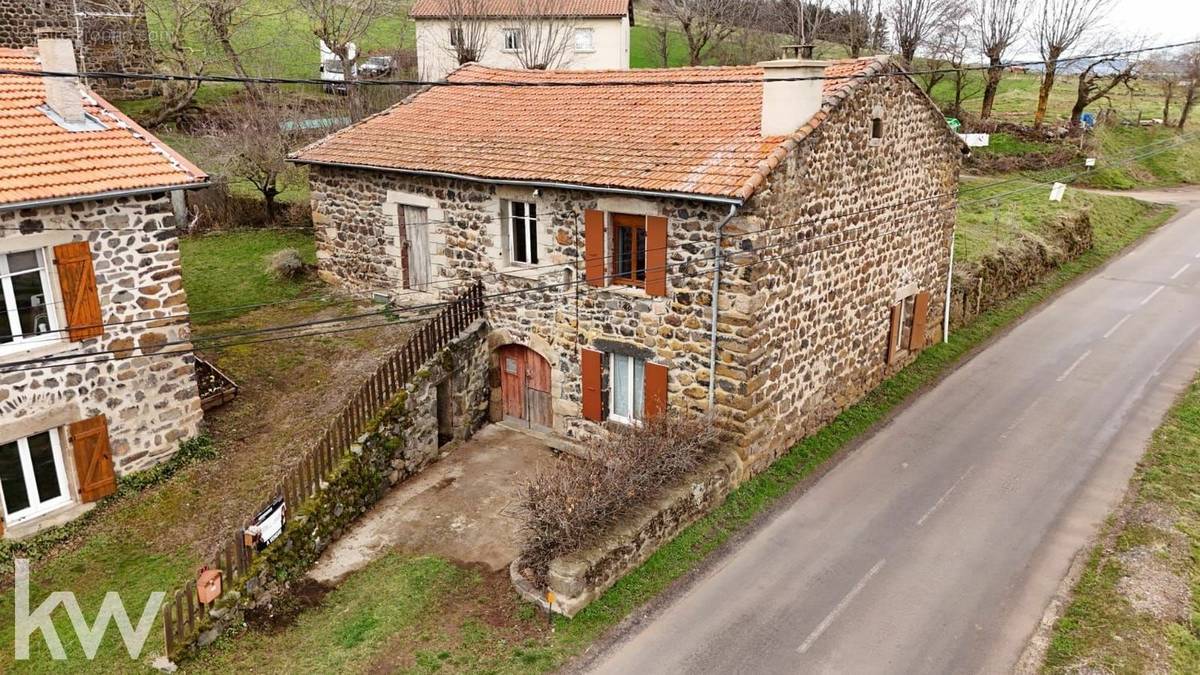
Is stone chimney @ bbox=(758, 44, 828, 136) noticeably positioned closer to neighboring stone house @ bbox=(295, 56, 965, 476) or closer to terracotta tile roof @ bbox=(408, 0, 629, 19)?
neighboring stone house @ bbox=(295, 56, 965, 476)

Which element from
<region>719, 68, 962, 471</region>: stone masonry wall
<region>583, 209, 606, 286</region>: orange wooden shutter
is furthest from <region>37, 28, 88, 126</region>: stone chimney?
<region>719, 68, 962, 471</region>: stone masonry wall

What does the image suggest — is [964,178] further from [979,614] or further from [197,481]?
[197,481]

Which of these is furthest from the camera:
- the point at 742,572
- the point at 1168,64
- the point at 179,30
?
the point at 1168,64

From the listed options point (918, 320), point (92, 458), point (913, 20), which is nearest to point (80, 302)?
point (92, 458)

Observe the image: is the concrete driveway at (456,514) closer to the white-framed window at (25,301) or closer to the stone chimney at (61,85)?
the white-framed window at (25,301)

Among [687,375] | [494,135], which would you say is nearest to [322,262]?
[494,135]

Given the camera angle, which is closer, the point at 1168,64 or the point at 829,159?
the point at 829,159

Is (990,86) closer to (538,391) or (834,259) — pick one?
(834,259)
